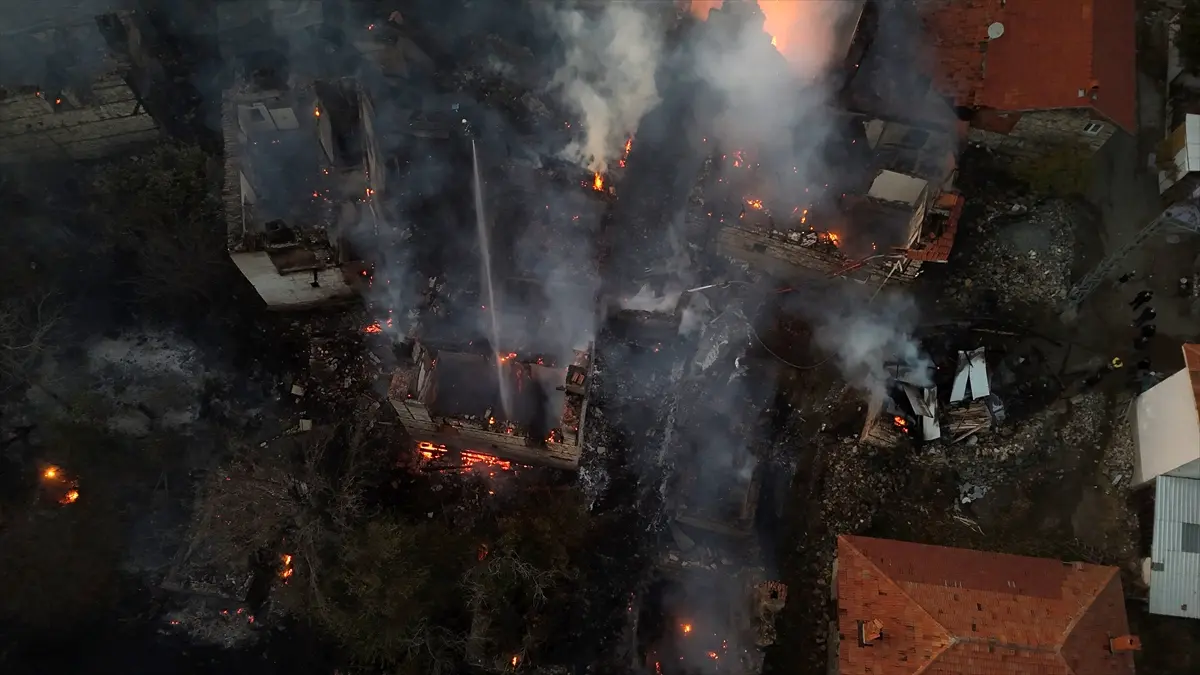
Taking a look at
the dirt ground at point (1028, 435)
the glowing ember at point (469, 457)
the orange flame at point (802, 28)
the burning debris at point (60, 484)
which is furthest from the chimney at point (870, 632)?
the burning debris at point (60, 484)

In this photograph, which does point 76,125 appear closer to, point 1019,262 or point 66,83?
point 66,83

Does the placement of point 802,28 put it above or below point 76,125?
above

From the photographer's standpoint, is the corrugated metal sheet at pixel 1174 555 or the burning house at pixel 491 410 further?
the burning house at pixel 491 410

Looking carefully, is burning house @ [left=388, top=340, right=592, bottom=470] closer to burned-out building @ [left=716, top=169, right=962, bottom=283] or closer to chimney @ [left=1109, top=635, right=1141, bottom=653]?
burned-out building @ [left=716, top=169, right=962, bottom=283]

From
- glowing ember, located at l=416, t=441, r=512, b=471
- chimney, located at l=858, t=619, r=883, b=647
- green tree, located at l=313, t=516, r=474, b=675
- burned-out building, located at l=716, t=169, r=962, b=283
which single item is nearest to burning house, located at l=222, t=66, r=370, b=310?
glowing ember, located at l=416, t=441, r=512, b=471

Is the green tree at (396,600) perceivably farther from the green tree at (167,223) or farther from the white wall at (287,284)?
the green tree at (167,223)

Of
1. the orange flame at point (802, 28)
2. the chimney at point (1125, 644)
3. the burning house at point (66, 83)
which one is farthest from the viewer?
the orange flame at point (802, 28)

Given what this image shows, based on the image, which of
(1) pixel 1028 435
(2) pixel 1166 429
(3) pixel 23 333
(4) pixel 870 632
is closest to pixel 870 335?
(1) pixel 1028 435
